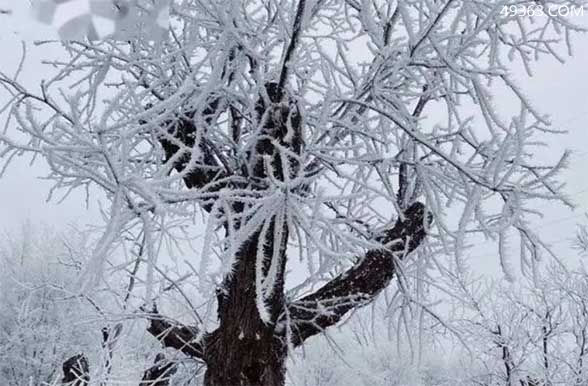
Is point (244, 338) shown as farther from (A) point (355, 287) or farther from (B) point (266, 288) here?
(A) point (355, 287)

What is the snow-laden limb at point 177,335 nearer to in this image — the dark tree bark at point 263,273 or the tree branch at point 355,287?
the dark tree bark at point 263,273

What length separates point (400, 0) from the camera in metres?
2.37

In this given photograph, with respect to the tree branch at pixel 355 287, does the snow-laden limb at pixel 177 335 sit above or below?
below

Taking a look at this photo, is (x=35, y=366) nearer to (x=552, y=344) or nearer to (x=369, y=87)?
(x=552, y=344)

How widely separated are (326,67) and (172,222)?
3.46 ft

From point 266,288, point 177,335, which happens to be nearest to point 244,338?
point 266,288

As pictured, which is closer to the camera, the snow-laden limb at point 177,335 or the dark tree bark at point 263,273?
the dark tree bark at point 263,273

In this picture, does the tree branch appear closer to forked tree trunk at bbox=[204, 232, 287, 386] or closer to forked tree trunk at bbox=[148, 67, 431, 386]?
forked tree trunk at bbox=[148, 67, 431, 386]

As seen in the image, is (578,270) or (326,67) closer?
(326,67)

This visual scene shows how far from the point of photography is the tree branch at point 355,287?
3334 mm

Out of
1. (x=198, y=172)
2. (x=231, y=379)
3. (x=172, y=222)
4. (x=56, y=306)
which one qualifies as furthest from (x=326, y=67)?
(x=56, y=306)

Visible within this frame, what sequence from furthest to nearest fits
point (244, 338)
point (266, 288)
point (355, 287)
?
point (355, 287) < point (244, 338) < point (266, 288)

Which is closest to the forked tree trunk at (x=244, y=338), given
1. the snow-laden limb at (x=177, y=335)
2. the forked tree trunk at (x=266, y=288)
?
the forked tree trunk at (x=266, y=288)

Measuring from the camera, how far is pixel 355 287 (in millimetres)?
3414
